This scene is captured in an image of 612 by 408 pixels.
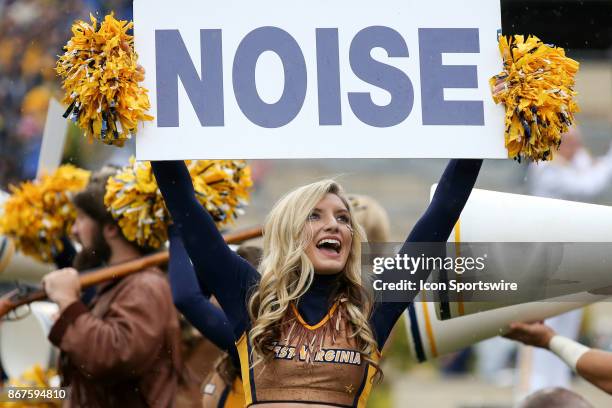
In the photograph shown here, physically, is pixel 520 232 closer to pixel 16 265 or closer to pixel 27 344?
pixel 16 265

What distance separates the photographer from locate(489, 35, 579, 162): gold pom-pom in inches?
108

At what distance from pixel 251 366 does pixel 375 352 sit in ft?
1.05

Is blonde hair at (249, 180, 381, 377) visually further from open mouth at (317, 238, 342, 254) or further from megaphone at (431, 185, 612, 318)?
megaphone at (431, 185, 612, 318)

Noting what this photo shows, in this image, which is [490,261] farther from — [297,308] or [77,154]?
[77,154]

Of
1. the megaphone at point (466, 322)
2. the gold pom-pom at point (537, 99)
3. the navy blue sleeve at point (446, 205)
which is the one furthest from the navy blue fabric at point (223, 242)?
the megaphone at point (466, 322)

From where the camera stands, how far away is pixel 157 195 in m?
3.96

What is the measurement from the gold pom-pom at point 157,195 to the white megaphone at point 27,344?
4.02 ft

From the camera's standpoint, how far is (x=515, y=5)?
1520 cm

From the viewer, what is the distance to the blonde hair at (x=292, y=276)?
289 cm

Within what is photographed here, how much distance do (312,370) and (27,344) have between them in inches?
107

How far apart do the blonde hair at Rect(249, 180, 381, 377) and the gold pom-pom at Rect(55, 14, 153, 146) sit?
0.46 m

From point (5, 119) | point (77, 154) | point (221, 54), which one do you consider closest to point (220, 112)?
point (221, 54)

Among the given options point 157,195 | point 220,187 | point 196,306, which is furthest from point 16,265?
point 196,306

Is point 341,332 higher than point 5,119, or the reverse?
point 5,119
